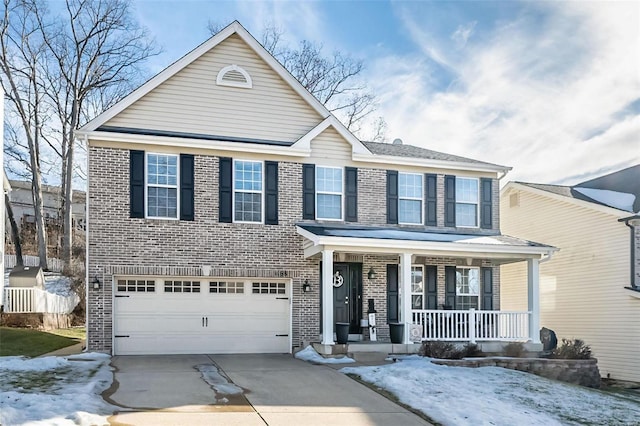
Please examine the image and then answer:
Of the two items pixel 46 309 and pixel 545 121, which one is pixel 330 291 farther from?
pixel 46 309

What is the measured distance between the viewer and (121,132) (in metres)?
14.7

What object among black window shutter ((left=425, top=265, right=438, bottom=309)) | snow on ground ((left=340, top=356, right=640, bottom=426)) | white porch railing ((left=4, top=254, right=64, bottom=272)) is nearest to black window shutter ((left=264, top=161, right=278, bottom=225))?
black window shutter ((left=425, top=265, right=438, bottom=309))

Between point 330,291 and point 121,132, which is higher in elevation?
point 121,132

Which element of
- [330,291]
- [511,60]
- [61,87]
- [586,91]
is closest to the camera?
[330,291]

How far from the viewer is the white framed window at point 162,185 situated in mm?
14773

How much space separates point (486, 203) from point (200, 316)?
8.92 metres

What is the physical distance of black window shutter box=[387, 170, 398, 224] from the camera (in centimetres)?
1666

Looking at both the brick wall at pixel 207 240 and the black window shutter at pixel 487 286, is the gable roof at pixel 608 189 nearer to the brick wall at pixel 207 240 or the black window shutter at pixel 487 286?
the black window shutter at pixel 487 286

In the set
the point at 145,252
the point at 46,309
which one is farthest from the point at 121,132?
the point at 46,309

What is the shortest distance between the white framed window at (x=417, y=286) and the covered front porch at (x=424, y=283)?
0.06ft

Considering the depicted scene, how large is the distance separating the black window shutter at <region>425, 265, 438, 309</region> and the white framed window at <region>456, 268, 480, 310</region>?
718 mm

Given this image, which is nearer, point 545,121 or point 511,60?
point 511,60

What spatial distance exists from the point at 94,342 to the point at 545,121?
13.7 metres

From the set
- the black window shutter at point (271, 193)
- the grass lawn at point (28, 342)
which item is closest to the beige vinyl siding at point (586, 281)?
the black window shutter at point (271, 193)
